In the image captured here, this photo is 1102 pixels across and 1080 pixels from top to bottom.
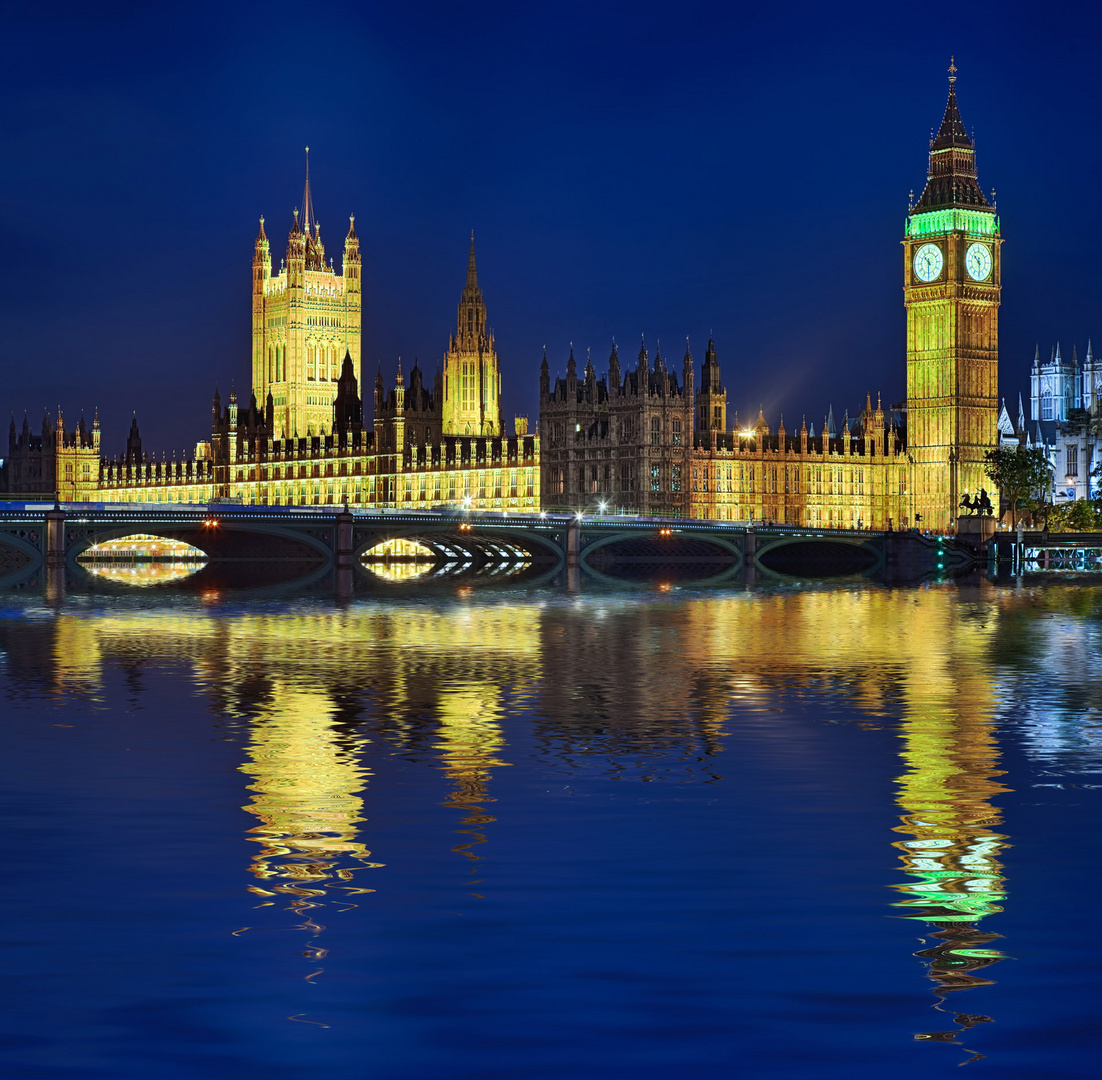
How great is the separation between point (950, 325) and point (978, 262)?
7893mm

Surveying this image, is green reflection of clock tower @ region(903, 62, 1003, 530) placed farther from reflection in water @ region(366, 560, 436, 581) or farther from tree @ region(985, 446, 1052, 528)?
reflection in water @ region(366, 560, 436, 581)

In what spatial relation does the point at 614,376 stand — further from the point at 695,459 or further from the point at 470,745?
the point at 470,745

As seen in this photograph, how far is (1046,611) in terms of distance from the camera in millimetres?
71875

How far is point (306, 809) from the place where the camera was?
21203mm

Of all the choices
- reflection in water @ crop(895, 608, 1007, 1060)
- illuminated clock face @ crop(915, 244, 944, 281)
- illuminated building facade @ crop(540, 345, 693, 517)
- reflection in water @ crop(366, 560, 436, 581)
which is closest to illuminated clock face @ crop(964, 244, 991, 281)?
illuminated clock face @ crop(915, 244, 944, 281)

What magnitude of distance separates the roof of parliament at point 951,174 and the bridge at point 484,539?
4776 centimetres

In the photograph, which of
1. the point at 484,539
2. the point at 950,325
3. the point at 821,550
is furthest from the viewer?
the point at 950,325

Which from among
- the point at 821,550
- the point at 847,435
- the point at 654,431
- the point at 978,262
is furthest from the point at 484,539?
the point at 978,262

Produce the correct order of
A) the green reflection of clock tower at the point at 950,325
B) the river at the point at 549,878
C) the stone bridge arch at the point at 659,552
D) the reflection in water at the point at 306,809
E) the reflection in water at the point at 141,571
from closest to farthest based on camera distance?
the river at the point at 549,878
the reflection in water at the point at 306,809
the reflection in water at the point at 141,571
the stone bridge arch at the point at 659,552
the green reflection of clock tower at the point at 950,325

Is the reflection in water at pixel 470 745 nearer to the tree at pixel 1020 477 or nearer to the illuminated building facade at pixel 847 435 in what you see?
the illuminated building facade at pixel 847 435

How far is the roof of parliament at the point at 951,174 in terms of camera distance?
181m

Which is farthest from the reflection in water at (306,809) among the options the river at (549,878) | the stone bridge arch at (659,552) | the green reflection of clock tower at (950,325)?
the green reflection of clock tower at (950,325)

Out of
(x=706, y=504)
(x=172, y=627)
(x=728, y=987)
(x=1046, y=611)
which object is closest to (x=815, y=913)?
(x=728, y=987)

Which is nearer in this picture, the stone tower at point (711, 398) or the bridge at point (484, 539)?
the bridge at point (484, 539)
